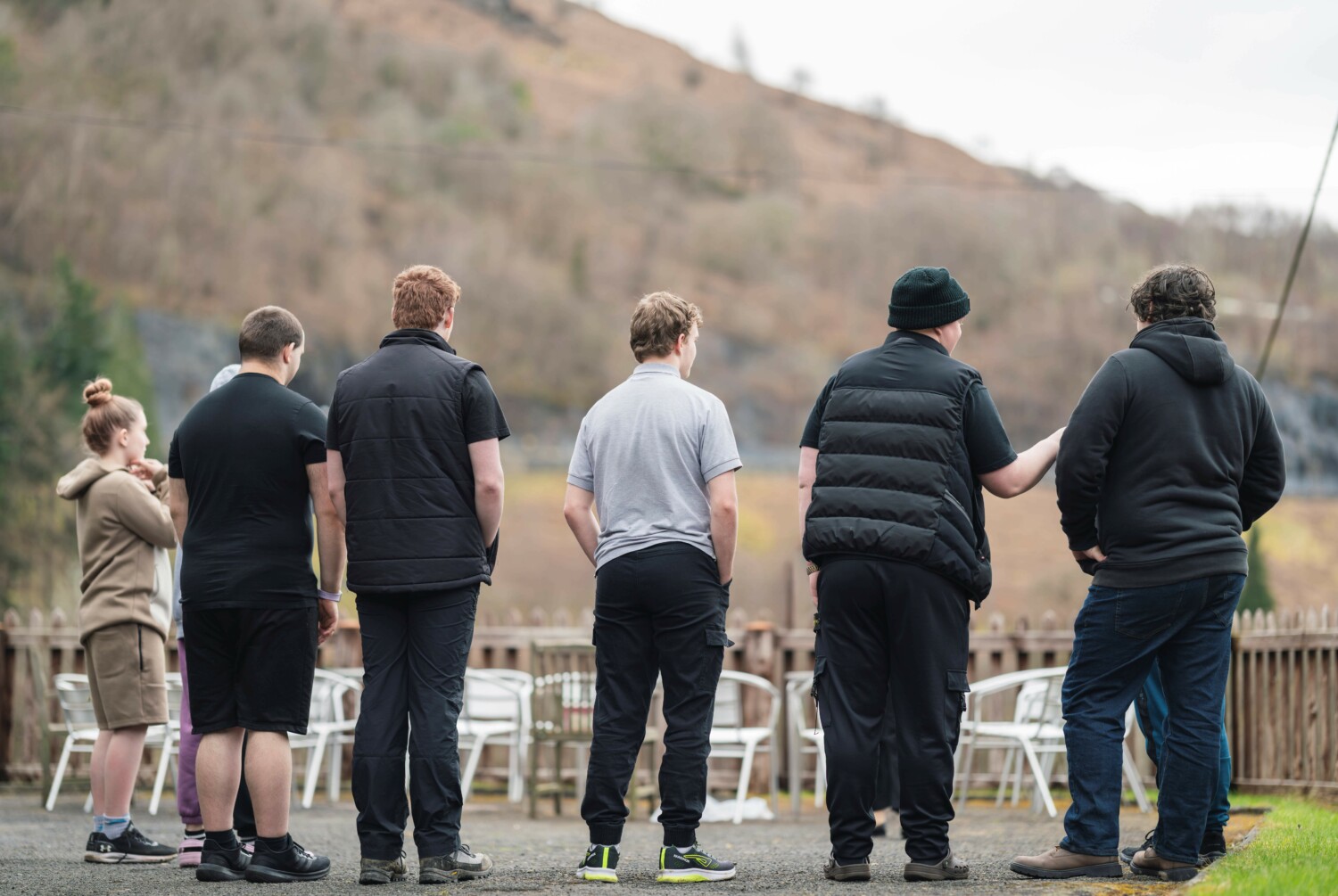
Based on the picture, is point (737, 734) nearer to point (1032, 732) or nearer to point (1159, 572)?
point (1032, 732)

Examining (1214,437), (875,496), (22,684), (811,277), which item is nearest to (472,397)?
(875,496)

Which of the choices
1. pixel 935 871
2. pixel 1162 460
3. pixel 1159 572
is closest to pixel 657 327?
pixel 1162 460

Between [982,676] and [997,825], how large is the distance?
7.65 feet

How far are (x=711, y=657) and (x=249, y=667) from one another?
1417mm

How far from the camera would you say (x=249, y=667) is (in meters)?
4.53

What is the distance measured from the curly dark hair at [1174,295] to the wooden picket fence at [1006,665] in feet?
12.8


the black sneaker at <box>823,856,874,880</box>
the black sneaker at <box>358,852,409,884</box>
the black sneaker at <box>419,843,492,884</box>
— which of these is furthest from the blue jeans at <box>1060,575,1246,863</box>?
the black sneaker at <box>358,852,409,884</box>

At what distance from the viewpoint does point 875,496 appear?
4.39 metres

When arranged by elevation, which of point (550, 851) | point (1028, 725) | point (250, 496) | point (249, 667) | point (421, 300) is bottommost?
point (550, 851)

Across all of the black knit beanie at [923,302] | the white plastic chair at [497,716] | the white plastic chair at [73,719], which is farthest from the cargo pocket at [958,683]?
the white plastic chair at [73,719]

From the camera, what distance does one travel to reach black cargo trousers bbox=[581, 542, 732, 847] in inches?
177

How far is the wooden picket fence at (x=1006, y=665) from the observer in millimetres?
7918

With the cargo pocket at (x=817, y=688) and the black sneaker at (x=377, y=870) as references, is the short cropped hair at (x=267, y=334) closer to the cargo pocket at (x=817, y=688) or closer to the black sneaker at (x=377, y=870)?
the black sneaker at (x=377, y=870)

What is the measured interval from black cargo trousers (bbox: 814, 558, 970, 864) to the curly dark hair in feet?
3.52
